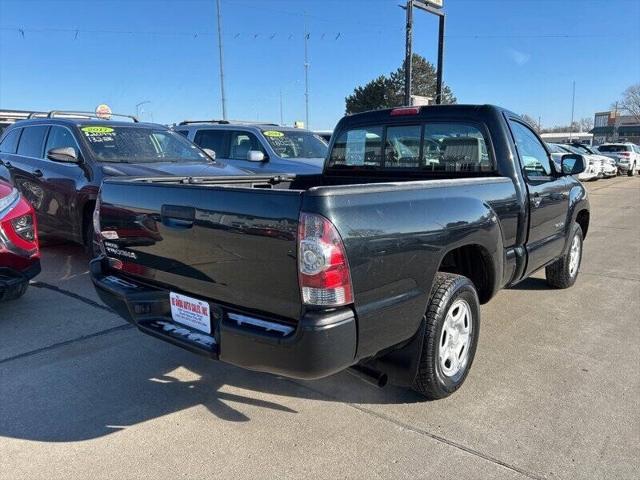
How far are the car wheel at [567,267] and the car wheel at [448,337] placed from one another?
257cm

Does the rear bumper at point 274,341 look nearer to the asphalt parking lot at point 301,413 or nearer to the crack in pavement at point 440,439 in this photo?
the asphalt parking lot at point 301,413

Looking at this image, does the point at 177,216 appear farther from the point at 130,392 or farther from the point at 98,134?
the point at 98,134

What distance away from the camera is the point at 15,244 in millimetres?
4398

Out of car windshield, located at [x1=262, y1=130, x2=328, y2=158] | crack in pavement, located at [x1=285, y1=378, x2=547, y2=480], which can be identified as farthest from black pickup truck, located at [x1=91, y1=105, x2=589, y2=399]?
car windshield, located at [x1=262, y1=130, x2=328, y2=158]

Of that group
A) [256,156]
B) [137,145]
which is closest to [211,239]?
[137,145]

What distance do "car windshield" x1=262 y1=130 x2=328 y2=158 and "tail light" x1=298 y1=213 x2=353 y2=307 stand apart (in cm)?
675

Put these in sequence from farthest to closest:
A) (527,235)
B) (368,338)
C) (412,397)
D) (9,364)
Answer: (527,235), (9,364), (412,397), (368,338)

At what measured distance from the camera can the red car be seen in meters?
4.29

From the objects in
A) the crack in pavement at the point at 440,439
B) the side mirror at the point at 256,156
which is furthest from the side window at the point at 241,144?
the crack in pavement at the point at 440,439

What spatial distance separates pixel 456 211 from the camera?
3.06m

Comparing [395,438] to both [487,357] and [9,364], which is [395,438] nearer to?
[487,357]

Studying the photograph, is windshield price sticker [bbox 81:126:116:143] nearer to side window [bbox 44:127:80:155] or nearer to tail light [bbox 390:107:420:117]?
side window [bbox 44:127:80:155]

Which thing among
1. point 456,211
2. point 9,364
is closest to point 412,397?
point 456,211

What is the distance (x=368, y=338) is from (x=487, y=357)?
1.81 meters
